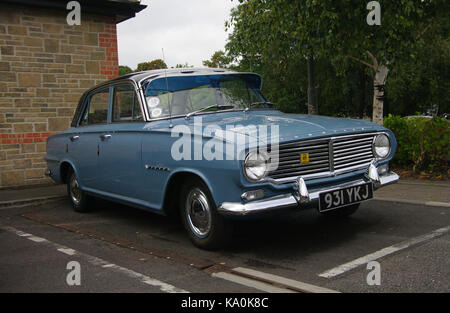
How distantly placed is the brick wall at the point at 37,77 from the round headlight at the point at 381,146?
7.57m

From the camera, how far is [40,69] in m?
9.97

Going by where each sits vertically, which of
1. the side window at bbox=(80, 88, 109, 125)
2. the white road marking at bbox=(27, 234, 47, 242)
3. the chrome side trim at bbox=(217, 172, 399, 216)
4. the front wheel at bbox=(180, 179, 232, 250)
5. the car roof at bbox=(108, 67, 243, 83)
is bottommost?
the white road marking at bbox=(27, 234, 47, 242)

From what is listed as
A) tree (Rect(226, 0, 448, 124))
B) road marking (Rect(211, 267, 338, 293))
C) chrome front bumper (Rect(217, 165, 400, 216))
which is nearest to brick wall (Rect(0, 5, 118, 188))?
tree (Rect(226, 0, 448, 124))

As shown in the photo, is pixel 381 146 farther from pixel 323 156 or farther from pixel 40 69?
pixel 40 69

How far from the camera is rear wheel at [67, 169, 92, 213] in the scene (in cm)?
685

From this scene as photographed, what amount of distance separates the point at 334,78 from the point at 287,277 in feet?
97.4

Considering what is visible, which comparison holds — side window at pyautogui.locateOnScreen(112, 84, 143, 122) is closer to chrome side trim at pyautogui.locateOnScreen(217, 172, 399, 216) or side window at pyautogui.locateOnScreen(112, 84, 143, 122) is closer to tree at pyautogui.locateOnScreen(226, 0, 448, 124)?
chrome side trim at pyautogui.locateOnScreen(217, 172, 399, 216)

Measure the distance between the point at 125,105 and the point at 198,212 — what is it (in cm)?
189

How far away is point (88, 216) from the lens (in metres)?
6.83

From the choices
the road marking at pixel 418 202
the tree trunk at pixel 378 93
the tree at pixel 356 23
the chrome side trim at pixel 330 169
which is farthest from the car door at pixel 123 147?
the tree trunk at pixel 378 93

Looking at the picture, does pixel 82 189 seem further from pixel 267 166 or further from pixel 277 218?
pixel 267 166

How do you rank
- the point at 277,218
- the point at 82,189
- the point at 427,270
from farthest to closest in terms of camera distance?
the point at 82,189
the point at 277,218
the point at 427,270
